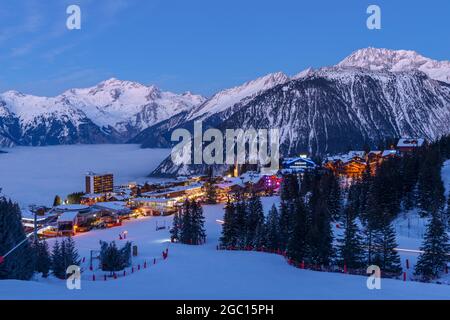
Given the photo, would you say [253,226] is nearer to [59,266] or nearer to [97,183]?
[59,266]

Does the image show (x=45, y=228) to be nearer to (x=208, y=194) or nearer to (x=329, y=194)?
(x=208, y=194)

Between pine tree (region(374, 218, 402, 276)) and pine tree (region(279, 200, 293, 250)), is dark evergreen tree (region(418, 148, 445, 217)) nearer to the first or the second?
pine tree (region(279, 200, 293, 250))

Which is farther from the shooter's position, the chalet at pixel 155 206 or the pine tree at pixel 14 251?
the chalet at pixel 155 206

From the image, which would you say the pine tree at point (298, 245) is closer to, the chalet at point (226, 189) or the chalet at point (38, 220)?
the chalet at point (38, 220)

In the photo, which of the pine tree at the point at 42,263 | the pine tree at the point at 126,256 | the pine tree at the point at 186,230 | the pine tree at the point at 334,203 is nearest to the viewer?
the pine tree at the point at 126,256

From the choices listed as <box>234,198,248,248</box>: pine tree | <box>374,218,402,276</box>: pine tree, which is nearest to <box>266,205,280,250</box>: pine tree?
<box>234,198,248,248</box>: pine tree

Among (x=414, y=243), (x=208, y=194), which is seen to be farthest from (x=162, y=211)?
(x=414, y=243)

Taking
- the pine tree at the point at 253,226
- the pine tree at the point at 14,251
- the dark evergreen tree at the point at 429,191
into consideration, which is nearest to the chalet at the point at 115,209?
the pine tree at the point at 253,226

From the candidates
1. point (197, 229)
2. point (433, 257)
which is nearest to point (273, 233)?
point (197, 229)
